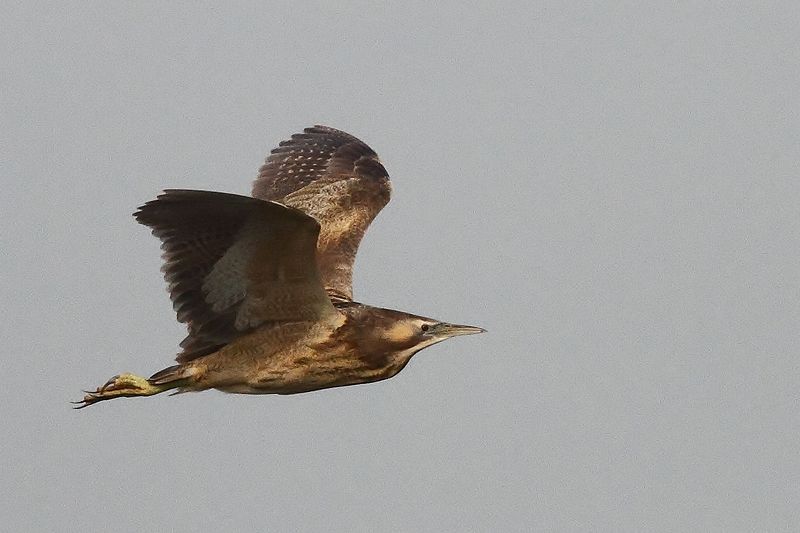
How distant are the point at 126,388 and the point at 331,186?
3350 millimetres

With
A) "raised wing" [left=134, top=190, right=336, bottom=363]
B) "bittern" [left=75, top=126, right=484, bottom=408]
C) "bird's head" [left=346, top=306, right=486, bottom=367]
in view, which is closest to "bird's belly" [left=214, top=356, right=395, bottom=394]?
"bittern" [left=75, top=126, right=484, bottom=408]

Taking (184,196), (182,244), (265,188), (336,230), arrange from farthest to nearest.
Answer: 1. (265,188)
2. (336,230)
3. (182,244)
4. (184,196)

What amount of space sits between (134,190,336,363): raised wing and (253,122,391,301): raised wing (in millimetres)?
1591

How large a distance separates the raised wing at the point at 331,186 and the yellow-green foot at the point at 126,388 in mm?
1931

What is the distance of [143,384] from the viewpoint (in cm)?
1066

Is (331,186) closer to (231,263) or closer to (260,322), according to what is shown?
(260,322)

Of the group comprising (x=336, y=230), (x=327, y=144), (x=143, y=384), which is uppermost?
(x=327, y=144)

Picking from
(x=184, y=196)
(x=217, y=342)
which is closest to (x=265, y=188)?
(x=217, y=342)

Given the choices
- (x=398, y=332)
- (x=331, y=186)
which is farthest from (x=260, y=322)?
(x=331, y=186)

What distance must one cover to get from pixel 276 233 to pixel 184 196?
67 cm

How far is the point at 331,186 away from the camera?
1334cm

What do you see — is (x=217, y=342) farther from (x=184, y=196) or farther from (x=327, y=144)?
(x=327, y=144)

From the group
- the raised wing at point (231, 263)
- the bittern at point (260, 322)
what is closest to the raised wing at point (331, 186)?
the bittern at point (260, 322)

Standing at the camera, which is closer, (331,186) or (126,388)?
(126,388)
